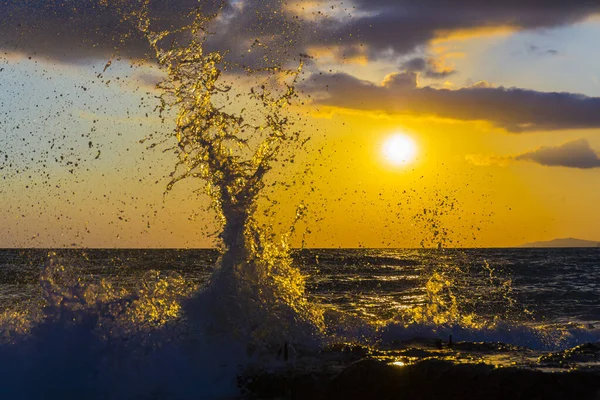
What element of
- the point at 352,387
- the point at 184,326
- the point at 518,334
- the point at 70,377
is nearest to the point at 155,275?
the point at 184,326

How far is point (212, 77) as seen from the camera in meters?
14.4

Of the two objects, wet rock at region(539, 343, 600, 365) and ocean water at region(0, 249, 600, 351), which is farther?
ocean water at region(0, 249, 600, 351)

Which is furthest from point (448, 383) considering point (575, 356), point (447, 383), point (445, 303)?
point (445, 303)

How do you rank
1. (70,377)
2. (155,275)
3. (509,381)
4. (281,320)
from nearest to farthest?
1. (509,381)
2. (70,377)
3. (281,320)
4. (155,275)

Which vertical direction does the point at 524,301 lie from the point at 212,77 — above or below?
below

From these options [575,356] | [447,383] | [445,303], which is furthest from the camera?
[445,303]

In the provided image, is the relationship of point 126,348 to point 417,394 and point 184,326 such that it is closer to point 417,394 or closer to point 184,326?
point 184,326

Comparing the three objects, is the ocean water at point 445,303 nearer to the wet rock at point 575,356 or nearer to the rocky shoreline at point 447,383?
the wet rock at point 575,356

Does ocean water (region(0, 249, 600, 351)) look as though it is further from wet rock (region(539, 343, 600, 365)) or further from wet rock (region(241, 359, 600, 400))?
wet rock (region(241, 359, 600, 400))

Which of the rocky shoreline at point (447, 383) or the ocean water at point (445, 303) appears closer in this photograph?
the rocky shoreline at point (447, 383)

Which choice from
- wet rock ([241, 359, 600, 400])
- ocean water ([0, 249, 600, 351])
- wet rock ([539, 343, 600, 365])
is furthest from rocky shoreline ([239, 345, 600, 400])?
ocean water ([0, 249, 600, 351])

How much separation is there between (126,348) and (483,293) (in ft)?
92.8

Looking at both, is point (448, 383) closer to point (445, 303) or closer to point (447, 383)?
point (447, 383)

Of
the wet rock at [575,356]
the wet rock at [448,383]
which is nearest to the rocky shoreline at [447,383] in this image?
the wet rock at [448,383]
